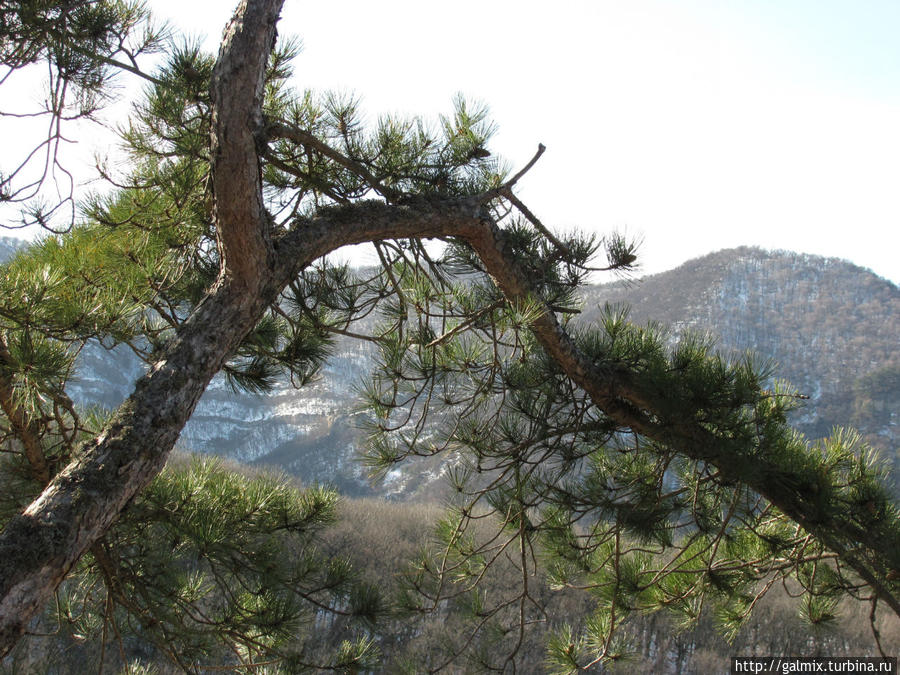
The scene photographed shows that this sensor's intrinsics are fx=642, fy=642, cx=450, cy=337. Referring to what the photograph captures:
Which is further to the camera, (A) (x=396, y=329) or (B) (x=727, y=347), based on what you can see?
(B) (x=727, y=347)

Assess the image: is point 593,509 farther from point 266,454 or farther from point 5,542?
point 266,454

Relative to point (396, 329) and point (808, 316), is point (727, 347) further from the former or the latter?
point (396, 329)

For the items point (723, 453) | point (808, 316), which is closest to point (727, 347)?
point (808, 316)

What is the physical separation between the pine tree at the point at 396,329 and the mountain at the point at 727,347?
68.3ft

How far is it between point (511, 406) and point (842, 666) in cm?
247

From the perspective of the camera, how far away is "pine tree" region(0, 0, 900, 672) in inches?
35.0

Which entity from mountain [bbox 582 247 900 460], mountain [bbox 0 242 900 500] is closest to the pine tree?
mountain [bbox 0 242 900 500]

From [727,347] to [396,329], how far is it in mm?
25325

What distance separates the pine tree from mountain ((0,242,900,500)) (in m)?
20.8

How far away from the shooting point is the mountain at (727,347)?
24781mm

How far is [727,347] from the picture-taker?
24547 mm

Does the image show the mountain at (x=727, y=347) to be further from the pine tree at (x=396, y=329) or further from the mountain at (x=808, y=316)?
the pine tree at (x=396, y=329)

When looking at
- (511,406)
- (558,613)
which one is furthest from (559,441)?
(558,613)

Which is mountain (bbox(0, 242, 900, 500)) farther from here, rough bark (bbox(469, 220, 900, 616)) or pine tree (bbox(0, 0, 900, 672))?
rough bark (bbox(469, 220, 900, 616))
